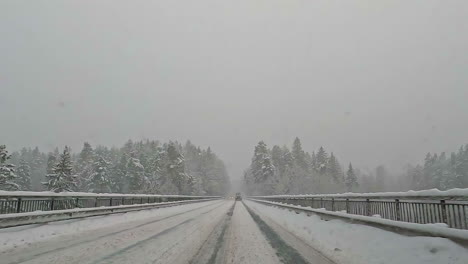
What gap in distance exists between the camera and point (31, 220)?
33.9 ft

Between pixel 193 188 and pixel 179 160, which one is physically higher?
pixel 179 160

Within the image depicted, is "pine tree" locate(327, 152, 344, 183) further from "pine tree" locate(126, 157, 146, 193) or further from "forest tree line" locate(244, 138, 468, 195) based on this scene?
"pine tree" locate(126, 157, 146, 193)

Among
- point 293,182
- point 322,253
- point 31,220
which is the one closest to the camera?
point 322,253

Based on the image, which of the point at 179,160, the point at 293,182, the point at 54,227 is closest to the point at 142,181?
the point at 179,160

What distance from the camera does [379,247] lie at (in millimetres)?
6656

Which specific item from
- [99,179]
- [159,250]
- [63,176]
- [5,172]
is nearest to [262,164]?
[99,179]

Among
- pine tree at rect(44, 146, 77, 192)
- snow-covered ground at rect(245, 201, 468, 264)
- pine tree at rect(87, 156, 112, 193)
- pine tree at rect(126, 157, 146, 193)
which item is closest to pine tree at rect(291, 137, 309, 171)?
pine tree at rect(126, 157, 146, 193)

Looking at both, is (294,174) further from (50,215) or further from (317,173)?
(50,215)

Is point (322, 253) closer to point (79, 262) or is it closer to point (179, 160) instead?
point (79, 262)

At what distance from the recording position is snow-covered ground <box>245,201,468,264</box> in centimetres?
505

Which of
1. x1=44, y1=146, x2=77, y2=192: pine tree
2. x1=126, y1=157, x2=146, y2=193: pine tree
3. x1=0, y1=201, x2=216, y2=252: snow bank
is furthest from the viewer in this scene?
x1=126, y1=157, x2=146, y2=193: pine tree

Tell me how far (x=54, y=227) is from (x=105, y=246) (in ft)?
13.2

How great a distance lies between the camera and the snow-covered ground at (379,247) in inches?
199

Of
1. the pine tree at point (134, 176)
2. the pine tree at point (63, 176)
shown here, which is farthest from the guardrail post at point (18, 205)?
the pine tree at point (134, 176)
